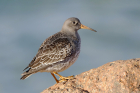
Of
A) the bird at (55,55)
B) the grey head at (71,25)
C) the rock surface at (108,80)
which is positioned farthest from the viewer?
the grey head at (71,25)

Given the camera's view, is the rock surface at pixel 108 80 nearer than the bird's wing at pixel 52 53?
Yes

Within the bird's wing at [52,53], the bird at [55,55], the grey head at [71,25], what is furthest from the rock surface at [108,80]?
the grey head at [71,25]

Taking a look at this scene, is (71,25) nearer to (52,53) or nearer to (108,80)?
(52,53)

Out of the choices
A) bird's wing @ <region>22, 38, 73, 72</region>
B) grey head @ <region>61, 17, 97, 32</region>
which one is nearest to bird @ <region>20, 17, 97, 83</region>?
bird's wing @ <region>22, 38, 73, 72</region>

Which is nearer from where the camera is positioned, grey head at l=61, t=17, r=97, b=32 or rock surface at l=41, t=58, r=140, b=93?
rock surface at l=41, t=58, r=140, b=93

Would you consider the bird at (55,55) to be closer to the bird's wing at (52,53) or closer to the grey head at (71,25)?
the bird's wing at (52,53)

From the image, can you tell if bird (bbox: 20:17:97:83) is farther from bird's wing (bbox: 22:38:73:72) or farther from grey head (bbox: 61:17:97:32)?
grey head (bbox: 61:17:97:32)

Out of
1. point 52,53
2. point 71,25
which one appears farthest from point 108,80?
point 71,25
